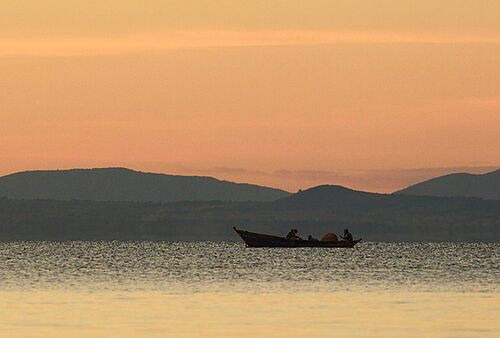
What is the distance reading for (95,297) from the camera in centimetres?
7069

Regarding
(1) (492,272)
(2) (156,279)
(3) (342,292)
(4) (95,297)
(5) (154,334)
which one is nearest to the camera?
(5) (154,334)

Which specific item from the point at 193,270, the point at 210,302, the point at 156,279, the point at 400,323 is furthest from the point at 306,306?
the point at 193,270

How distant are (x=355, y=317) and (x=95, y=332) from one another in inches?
512

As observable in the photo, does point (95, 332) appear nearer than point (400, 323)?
Yes

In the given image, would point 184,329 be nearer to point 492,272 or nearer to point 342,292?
point 342,292

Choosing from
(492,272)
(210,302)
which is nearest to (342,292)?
(210,302)

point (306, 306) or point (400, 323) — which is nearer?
point (400, 323)

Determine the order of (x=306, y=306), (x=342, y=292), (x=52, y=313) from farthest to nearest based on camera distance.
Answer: (x=342, y=292)
(x=306, y=306)
(x=52, y=313)

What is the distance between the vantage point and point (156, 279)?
94125 millimetres

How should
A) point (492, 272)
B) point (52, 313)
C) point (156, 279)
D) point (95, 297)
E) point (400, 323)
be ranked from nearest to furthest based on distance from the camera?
1. point (400, 323)
2. point (52, 313)
3. point (95, 297)
4. point (156, 279)
5. point (492, 272)

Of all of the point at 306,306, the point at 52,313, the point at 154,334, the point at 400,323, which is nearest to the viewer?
the point at 154,334

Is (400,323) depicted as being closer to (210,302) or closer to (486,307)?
(486,307)

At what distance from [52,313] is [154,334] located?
11.8 m

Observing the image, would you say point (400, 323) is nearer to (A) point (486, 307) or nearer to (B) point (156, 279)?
(A) point (486, 307)
